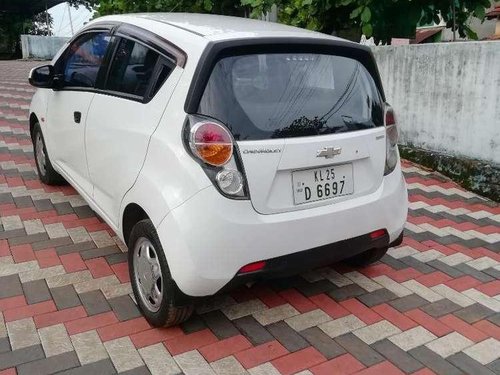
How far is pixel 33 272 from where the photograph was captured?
3293 mm

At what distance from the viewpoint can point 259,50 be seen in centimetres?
261

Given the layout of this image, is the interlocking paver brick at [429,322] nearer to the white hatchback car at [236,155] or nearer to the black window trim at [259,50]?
the white hatchback car at [236,155]

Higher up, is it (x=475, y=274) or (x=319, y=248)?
(x=319, y=248)

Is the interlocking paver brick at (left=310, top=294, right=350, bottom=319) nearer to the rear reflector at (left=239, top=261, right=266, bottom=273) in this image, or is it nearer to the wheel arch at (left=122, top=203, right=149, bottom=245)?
the rear reflector at (left=239, top=261, right=266, bottom=273)

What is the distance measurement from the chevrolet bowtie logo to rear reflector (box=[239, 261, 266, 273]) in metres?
0.62

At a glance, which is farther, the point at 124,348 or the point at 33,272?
the point at 33,272

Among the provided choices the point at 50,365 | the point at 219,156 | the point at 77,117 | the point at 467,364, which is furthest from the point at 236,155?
the point at 77,117

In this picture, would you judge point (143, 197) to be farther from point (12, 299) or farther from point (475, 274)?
point (475, 274)

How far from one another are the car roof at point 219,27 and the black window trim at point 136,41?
0.31 feet

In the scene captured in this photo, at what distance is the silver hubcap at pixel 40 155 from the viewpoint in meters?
4.77

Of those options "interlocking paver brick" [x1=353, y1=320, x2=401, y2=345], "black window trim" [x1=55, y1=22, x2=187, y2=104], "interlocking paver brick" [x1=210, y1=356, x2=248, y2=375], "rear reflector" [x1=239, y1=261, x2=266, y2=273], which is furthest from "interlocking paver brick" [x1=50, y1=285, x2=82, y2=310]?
"interlocking paver brick" [x1=353, y1=320, x2=401, y2=345]

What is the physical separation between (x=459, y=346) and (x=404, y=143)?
3872mm

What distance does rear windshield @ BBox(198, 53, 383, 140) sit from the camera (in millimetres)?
2467

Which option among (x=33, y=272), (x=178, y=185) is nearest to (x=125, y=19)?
(x=178, y=185)
